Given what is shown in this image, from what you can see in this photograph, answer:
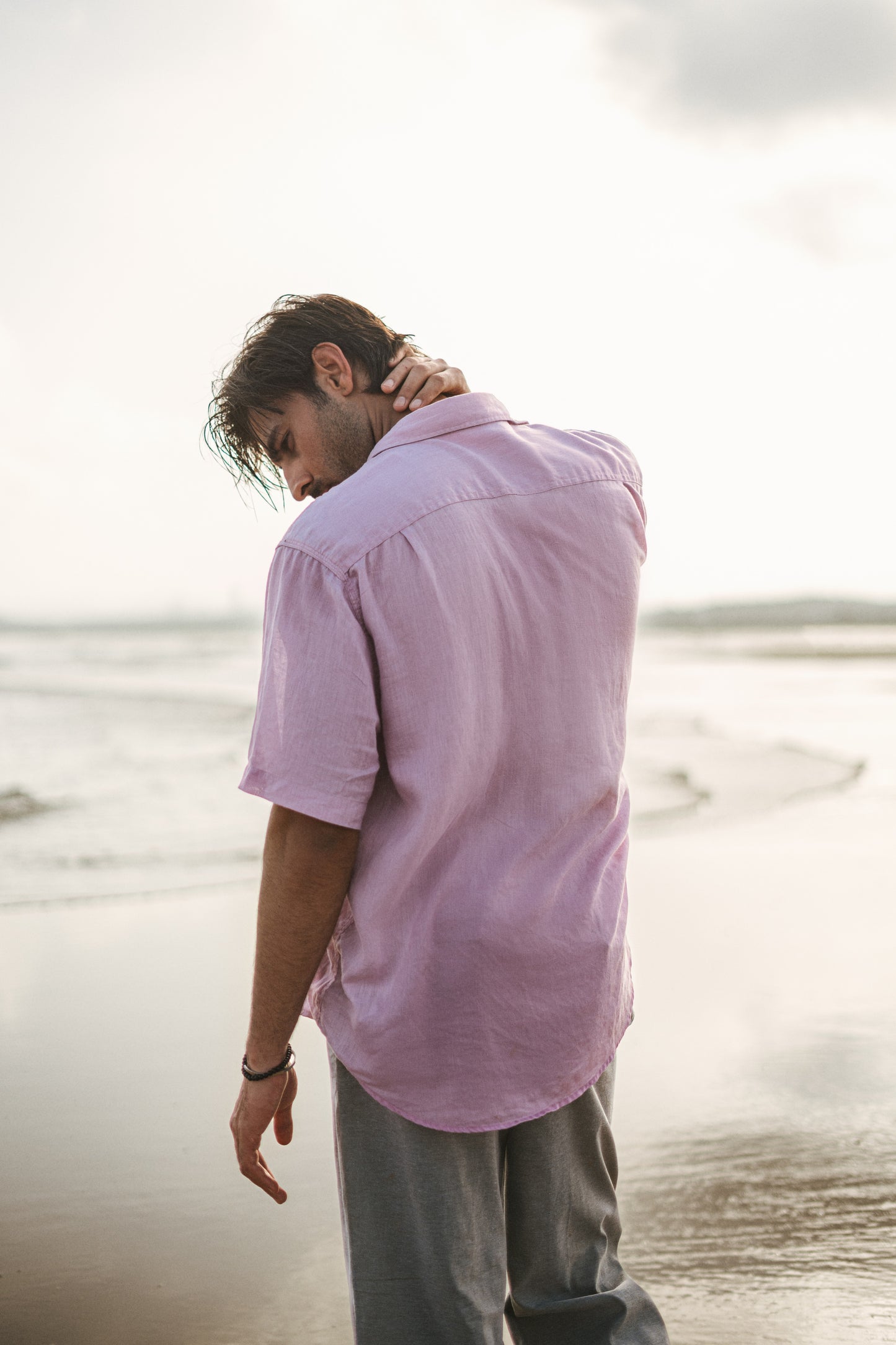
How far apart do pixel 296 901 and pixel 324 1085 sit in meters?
2.28

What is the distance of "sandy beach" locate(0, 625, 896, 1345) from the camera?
2.27m

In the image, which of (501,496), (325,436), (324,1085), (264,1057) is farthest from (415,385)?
(324,1085)

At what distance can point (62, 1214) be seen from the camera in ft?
8.44

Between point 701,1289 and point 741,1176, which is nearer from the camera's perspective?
point 701,1289

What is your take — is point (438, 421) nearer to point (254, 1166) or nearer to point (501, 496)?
point (501, 496)

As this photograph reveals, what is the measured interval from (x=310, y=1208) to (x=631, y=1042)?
133 centimetres

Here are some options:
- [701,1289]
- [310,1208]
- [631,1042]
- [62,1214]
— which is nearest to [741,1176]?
[701,1289]

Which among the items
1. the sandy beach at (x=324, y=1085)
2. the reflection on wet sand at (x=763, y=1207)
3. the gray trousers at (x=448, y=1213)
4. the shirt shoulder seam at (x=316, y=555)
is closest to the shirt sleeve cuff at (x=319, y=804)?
the shirt shoulder seam at (x=316, y=555)

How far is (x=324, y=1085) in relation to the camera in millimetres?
3311

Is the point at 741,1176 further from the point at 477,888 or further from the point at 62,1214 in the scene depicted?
the point at 477,888

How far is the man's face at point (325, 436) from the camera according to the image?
154 centimetres

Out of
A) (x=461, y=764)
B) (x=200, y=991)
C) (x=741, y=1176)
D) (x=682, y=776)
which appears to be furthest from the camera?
(x=682, y=776)

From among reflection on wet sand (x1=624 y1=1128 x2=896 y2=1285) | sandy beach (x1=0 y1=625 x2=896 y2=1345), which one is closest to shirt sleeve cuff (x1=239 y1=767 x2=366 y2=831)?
sandy beach (x1=0 y1=625 x2=896 y2=1345)

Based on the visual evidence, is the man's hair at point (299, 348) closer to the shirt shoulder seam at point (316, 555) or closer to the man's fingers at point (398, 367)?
the man's fingers at point (398, 367)
